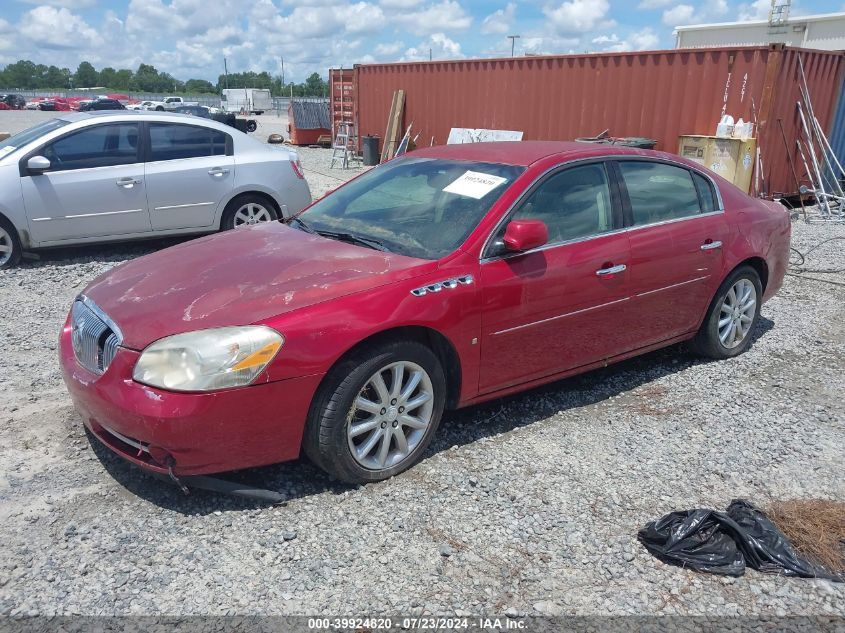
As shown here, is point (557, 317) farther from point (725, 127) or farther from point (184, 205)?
point (725, 127)

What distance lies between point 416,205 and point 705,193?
217cm

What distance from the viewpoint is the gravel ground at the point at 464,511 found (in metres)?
2.70

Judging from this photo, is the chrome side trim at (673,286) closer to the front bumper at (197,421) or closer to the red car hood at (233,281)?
the red car hood at (233,281)

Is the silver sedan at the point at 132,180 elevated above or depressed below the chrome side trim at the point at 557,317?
above

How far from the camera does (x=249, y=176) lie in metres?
8.03

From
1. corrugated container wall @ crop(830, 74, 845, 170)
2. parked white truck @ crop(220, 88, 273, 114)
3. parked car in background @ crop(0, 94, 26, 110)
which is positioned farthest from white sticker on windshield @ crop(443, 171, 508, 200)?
parked car in background @ crop(0, 94, 26, 110)

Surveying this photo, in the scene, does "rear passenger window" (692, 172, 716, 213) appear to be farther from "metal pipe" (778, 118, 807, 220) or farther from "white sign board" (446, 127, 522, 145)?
"white sign board" (446, 127, 522, 145)

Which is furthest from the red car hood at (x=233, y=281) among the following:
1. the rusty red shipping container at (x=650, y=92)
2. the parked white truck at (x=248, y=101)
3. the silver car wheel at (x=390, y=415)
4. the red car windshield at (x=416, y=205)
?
the parked white truck at (x=248, y=101)

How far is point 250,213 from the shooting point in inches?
322

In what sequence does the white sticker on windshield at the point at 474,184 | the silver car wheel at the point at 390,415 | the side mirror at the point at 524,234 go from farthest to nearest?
the white sticker on windshield at the point at 474,184 < the side mirror at the point at 524,234 < the silver car wheel at the point at 390,415

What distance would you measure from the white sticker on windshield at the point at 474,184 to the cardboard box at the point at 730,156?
8.21 metres

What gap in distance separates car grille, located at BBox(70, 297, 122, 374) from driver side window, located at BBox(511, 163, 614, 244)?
213cm

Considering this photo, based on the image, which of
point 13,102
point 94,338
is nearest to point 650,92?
point 94,338

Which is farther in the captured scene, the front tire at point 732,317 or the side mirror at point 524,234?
the front tire at point 732,317
